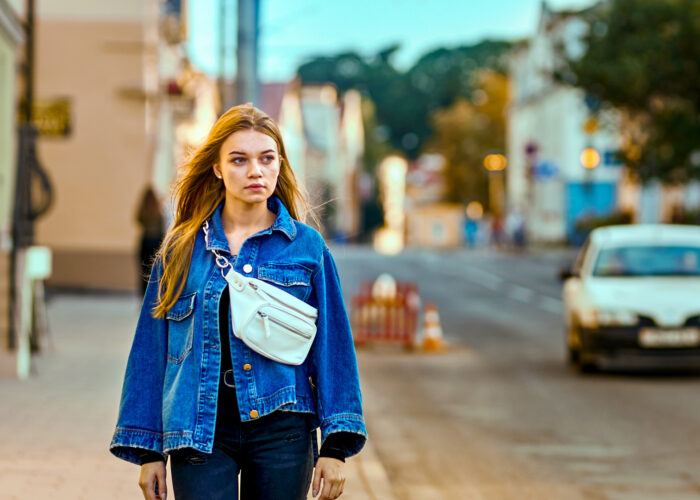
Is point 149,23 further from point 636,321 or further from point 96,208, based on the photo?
point 636,321

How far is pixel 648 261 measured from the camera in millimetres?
14672

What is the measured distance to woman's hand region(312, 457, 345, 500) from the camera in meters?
3.46

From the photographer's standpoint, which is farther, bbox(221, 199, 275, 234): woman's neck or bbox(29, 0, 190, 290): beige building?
bbox(29, 0, 190, 290): beige building

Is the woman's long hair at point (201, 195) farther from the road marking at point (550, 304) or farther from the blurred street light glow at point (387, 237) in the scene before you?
the blurred street light glow at point (387, 237)

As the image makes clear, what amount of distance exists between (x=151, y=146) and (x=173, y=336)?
22.4m

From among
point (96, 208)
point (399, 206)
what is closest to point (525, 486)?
point (96, 208)

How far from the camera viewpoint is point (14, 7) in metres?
15.6

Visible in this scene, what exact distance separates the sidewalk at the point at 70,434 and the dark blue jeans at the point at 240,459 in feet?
10.1

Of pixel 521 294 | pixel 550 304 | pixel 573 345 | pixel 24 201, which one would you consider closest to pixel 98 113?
pixel 550 304

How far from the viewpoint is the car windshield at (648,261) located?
14516mm

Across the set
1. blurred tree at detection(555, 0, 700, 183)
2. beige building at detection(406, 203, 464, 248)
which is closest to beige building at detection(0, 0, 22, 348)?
blurred tree at detection(555, 0, 700, 183)

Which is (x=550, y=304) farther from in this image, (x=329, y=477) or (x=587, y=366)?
(x=329, y=477)

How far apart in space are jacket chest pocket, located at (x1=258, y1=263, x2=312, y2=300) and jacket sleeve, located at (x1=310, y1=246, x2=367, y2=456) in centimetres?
3

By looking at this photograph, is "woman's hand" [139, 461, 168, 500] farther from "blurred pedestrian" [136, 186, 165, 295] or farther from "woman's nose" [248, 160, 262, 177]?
"blurred pedestrian" [136, 186, 165, 295]
